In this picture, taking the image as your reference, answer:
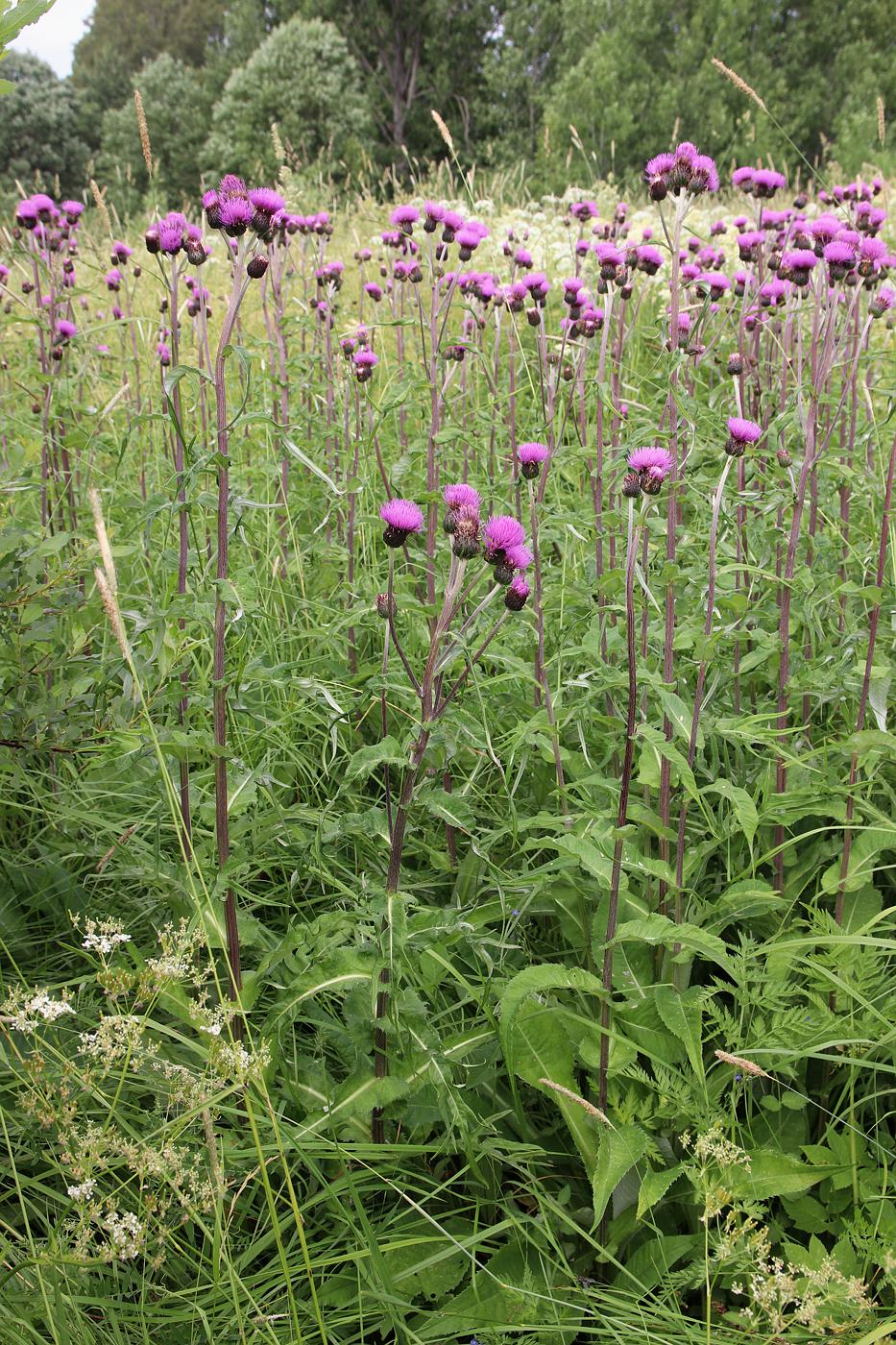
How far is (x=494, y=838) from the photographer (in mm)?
1990

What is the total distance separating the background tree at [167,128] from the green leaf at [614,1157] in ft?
108

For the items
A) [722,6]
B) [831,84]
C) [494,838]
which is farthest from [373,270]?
[831,84]

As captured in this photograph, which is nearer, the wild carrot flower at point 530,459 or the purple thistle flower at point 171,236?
the purple thistle flower at point 171,236

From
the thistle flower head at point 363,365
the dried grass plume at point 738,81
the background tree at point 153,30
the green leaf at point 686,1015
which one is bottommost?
the green leaf at point 686,1015

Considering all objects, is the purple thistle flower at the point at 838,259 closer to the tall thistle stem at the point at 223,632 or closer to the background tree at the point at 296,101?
the tall thistle stem at the point at 223,632

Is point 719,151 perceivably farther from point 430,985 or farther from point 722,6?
point 430,985

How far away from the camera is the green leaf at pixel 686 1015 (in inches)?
67.2

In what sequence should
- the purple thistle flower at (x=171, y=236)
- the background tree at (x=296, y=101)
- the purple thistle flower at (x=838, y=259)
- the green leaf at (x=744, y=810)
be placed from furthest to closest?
1. the background tree at (x=296, y=101)
2. the purple thistle flower at (x=838, y=259)
3. the purple thistle flower at (x=171, y=236)
4. the green leaf at (x=744, y=810)

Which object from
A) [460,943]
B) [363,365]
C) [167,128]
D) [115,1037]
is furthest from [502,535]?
[167,128]

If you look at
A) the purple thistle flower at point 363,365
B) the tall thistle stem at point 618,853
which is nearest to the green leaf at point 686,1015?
the tall thistle stem at point 618,853

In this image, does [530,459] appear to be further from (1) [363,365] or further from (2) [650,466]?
(1) [363,365]

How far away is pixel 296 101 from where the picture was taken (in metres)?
23.7

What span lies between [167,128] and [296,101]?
38.3 ft

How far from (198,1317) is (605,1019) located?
0.80 meters
